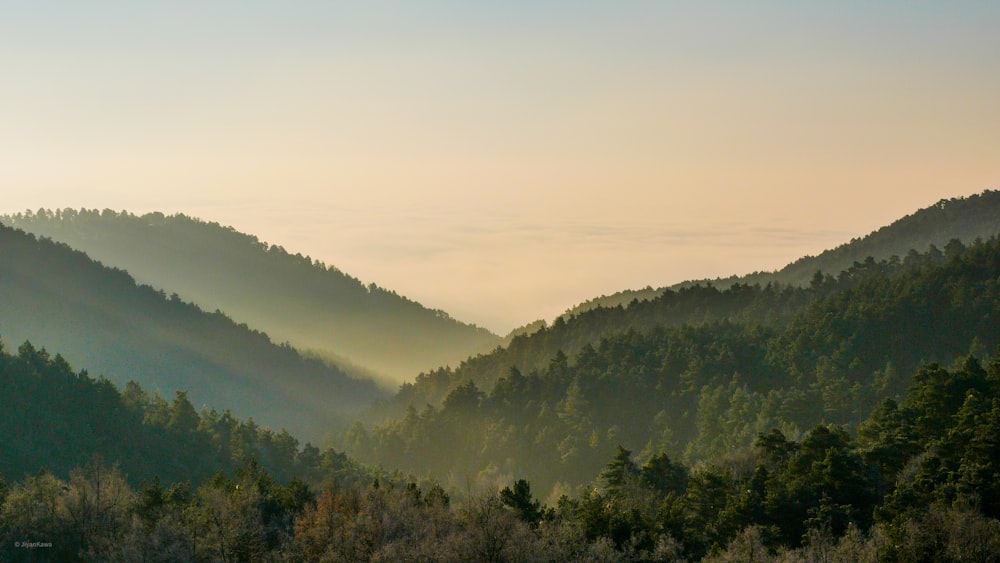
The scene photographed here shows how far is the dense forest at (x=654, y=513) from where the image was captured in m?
90.6

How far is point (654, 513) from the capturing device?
119m

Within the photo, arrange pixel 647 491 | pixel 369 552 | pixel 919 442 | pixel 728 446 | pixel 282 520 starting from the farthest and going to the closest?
1. pixel 728 446
2. pixel 647 491
3. pixel 919 442
4. pixel 282 520
5. pixel 369 552

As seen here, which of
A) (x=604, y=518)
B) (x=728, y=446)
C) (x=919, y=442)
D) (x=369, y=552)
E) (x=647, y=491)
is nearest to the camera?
(x=369, y=552)

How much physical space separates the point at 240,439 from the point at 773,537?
115115mm

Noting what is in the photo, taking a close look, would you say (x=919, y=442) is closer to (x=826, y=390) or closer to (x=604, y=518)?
(x=604, y=518)

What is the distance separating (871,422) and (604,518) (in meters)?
38.4

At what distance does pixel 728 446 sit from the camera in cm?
19150

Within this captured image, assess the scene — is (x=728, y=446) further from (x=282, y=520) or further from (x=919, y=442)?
(x=282, y=520)

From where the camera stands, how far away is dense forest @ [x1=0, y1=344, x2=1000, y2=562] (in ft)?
297

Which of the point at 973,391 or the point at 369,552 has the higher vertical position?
the point at 973,391

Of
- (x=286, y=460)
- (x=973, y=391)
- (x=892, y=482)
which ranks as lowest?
(x=286, y=460)

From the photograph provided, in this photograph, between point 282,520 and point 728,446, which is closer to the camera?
point 282,520

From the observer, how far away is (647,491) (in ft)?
407

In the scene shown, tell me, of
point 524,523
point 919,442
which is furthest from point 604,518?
point 919,442
